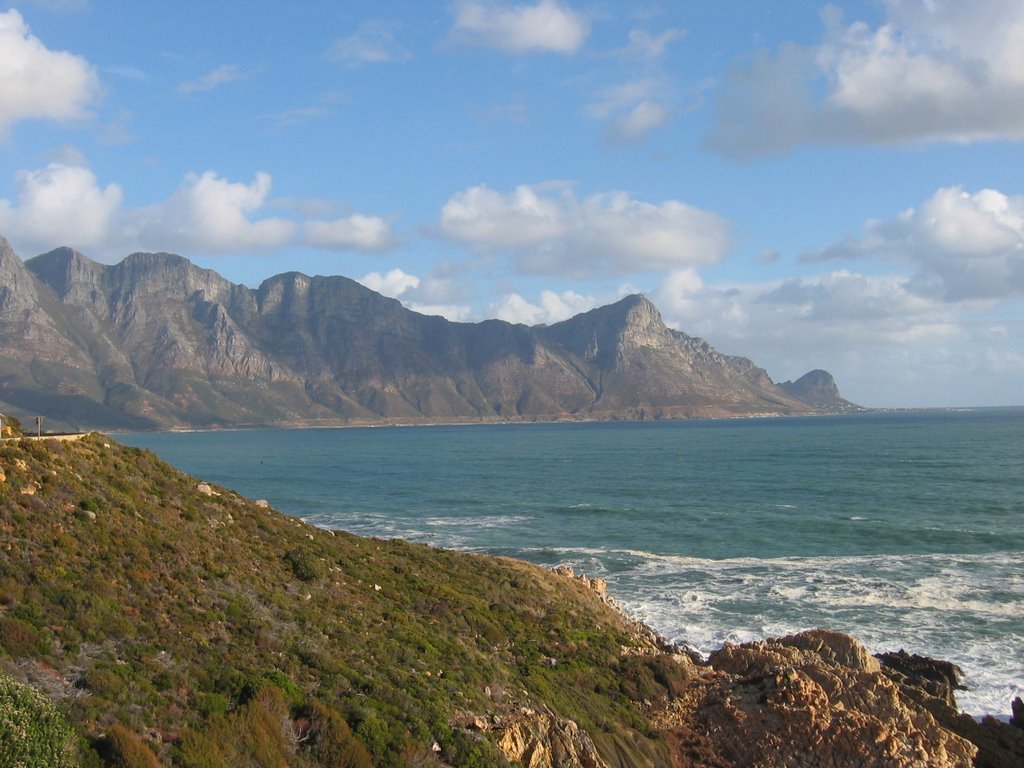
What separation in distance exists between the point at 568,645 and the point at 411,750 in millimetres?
10692

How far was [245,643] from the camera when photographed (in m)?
19.3

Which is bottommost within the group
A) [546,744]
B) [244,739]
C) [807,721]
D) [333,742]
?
[807,721]

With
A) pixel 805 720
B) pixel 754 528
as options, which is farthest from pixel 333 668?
pixel 754 528

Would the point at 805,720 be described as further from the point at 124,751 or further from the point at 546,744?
the point at 124,751

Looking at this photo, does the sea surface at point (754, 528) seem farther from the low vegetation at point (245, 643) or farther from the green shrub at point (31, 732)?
the green shrub at point (31, 732)

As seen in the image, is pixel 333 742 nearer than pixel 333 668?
Yes

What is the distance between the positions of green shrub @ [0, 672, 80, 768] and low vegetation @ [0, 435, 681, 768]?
0.05m

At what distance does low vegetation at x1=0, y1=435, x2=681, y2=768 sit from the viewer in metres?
15.4

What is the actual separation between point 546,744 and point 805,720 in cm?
721

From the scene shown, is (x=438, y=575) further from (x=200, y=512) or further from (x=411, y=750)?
(x=411, y=750)

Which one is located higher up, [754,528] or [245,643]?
[245,643]

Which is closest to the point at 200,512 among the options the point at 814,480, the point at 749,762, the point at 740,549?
the point at 749,762

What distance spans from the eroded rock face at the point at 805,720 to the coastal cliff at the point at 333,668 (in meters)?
0.06

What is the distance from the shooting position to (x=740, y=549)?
5250 cm
